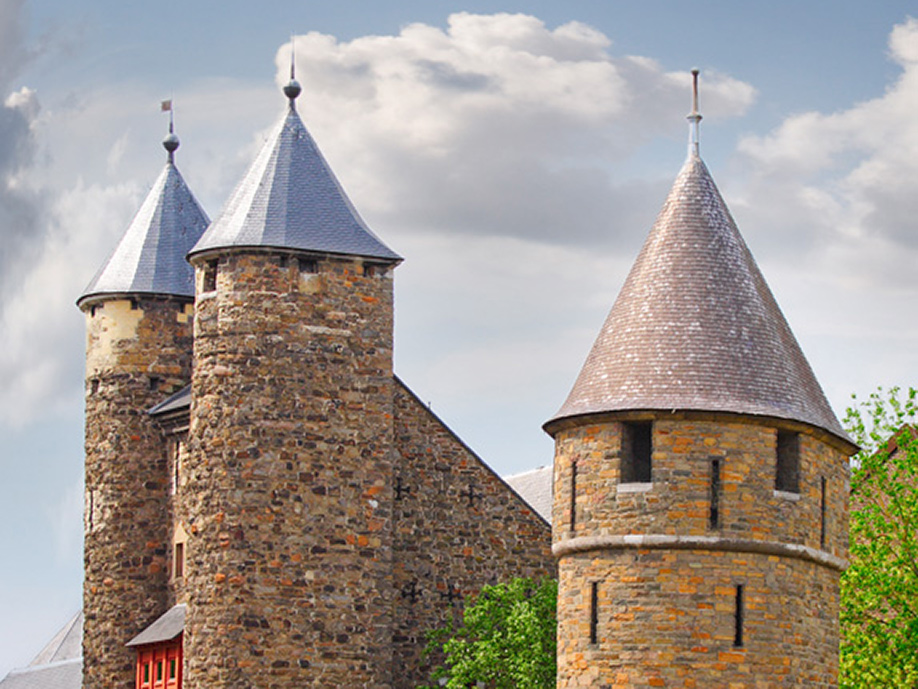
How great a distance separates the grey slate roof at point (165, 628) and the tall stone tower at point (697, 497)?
9.69 meters

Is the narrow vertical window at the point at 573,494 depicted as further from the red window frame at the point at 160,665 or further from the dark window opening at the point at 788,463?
the red window frame at the point at 160,665

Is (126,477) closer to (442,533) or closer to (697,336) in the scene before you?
(442,533)

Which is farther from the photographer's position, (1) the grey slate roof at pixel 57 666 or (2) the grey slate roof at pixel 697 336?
(1) the grey slate roof at pixel 57 666

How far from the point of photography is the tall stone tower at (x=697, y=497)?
33.9m

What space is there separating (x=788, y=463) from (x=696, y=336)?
96.3 inches

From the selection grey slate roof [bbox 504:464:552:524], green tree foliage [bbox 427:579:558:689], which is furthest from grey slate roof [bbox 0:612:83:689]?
green tree foliage [bbox 427:579:558:689]

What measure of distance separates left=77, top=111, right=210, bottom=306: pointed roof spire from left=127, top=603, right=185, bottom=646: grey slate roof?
680 centimetres

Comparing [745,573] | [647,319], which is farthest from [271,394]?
[745,573]

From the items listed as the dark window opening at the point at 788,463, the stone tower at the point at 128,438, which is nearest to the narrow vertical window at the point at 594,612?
the dark window opening at the point at 788,463

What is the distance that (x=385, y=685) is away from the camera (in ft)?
131

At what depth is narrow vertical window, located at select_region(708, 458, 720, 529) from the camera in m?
34.2

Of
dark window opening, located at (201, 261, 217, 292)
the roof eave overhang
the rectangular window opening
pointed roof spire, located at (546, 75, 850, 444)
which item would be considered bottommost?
the rectangular window opening

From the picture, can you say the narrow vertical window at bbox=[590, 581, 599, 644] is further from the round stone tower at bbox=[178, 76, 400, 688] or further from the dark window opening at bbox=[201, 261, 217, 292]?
the dark window opening at bbox=[201, 261, 217, 292]

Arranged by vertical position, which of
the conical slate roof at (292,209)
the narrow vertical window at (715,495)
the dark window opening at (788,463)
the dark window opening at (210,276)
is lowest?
the narrow vertical window at (715,495)
